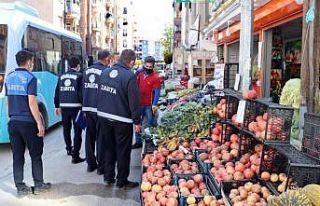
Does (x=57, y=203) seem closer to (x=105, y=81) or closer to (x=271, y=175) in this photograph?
(x=105, y=81)

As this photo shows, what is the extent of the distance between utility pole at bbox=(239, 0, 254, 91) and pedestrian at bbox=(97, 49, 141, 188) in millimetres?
1573

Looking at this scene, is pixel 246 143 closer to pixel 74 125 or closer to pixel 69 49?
pixel 74 125

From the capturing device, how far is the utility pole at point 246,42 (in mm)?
6242

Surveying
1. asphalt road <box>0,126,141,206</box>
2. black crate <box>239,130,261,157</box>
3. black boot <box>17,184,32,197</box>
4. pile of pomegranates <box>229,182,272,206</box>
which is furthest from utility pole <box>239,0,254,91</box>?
black boot <box>17,184,32,197</box>

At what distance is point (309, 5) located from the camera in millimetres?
4516

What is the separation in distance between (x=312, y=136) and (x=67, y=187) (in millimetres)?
4212

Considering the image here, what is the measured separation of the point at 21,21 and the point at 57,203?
5.39 metres

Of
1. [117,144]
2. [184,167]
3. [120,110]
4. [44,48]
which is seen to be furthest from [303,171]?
[44,48]

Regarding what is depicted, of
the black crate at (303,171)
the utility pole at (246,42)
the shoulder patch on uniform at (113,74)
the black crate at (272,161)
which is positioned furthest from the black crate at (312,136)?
the shoulder patch on uniform at (113,74)

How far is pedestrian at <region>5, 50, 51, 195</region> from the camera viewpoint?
600cm

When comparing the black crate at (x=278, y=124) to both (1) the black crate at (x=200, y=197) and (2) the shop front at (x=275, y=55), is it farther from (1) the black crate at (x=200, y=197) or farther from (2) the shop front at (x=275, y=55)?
(2) the shop front at (x=275, y=55)

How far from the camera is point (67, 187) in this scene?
688 centimetres

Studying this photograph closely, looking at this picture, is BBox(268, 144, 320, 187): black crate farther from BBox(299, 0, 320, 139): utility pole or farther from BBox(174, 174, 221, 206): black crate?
BBox(174, 174, 221, 206): black crate

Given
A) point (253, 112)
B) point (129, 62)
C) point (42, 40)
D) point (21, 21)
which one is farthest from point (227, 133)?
point (42, 40)
